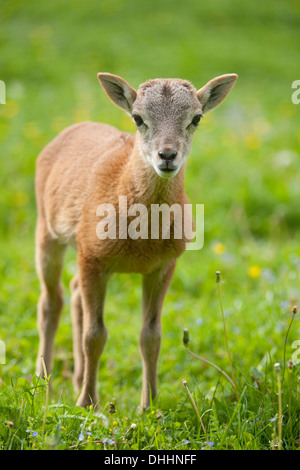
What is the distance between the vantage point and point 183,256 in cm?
840

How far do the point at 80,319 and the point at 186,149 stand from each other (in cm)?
202

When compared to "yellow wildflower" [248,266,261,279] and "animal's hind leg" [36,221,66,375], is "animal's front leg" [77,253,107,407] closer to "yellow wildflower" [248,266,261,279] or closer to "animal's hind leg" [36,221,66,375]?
"animal's hind leg" [36,221,66,375]

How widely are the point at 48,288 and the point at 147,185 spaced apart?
173 cm

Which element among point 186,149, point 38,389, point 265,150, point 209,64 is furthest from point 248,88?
point 38,389

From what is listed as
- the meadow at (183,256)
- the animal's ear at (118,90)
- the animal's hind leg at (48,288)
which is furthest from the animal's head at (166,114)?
the animal's hind leg at (48,288)

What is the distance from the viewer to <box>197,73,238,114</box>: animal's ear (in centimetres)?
461

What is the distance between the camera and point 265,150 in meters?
11.3

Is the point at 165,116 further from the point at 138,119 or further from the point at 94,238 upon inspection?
the point at 94,238

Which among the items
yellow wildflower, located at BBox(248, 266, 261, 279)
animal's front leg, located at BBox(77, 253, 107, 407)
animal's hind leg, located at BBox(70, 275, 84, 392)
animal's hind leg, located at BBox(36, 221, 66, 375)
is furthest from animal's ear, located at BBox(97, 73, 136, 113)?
yellow wildflower, located at BBox(248, 266, 261, 279)

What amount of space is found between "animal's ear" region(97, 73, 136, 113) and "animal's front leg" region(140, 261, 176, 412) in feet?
3.98

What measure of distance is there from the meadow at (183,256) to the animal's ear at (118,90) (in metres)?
1.54

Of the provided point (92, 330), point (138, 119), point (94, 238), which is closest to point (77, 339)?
point (92, 330)

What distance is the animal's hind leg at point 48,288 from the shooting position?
18.6 ft

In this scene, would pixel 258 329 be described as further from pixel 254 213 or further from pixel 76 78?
pixel 76 78
